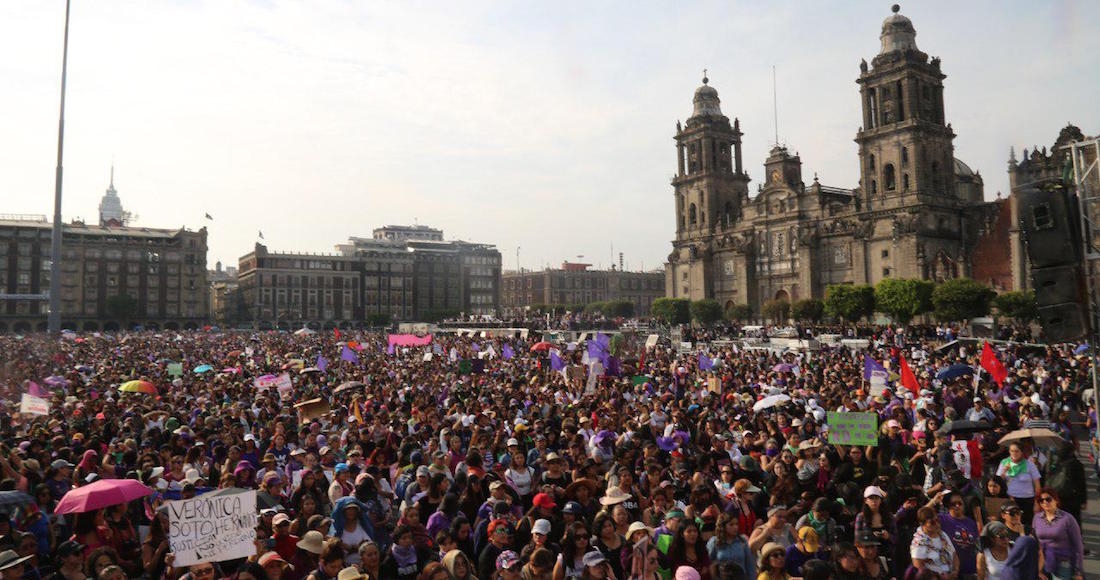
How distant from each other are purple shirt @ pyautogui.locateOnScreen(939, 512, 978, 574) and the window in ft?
226

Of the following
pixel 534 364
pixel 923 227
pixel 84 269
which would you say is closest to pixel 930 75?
pixel 923 227

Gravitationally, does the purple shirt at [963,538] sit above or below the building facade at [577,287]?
below

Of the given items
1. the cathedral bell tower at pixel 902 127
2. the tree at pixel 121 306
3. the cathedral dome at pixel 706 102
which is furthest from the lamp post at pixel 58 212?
the tree at pixel 121 306

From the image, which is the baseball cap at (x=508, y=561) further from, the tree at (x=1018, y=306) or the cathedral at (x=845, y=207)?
the cathedral at (x=845, y=207)

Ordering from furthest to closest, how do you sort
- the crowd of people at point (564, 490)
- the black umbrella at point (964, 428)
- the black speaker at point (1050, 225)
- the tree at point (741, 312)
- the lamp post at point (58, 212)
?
the tree at point (741, 312) → the lamp post at point (58, 212) → the black umbrella at point (964, 428) → the black speaker at point (1050, 225) → the crowd of people at point (564, 490)

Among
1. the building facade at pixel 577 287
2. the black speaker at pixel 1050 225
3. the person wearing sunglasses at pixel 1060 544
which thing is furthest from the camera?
the building facade at pixel 577 287

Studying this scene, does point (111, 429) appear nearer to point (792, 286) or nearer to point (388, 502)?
point (388, 502)

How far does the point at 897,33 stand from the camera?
69500mm

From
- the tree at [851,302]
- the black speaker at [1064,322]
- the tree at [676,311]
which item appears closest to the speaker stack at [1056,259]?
the black speaker at [1064,322]

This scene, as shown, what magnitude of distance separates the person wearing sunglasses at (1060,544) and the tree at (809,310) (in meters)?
63.1

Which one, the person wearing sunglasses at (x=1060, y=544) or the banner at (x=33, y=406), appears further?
the banner at (x=33, y=406)

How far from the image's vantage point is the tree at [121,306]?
103938 millimetres

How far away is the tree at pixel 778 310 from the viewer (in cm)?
7325

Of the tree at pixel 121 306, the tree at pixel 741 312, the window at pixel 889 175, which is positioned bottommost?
the tree at pixel 741 312
